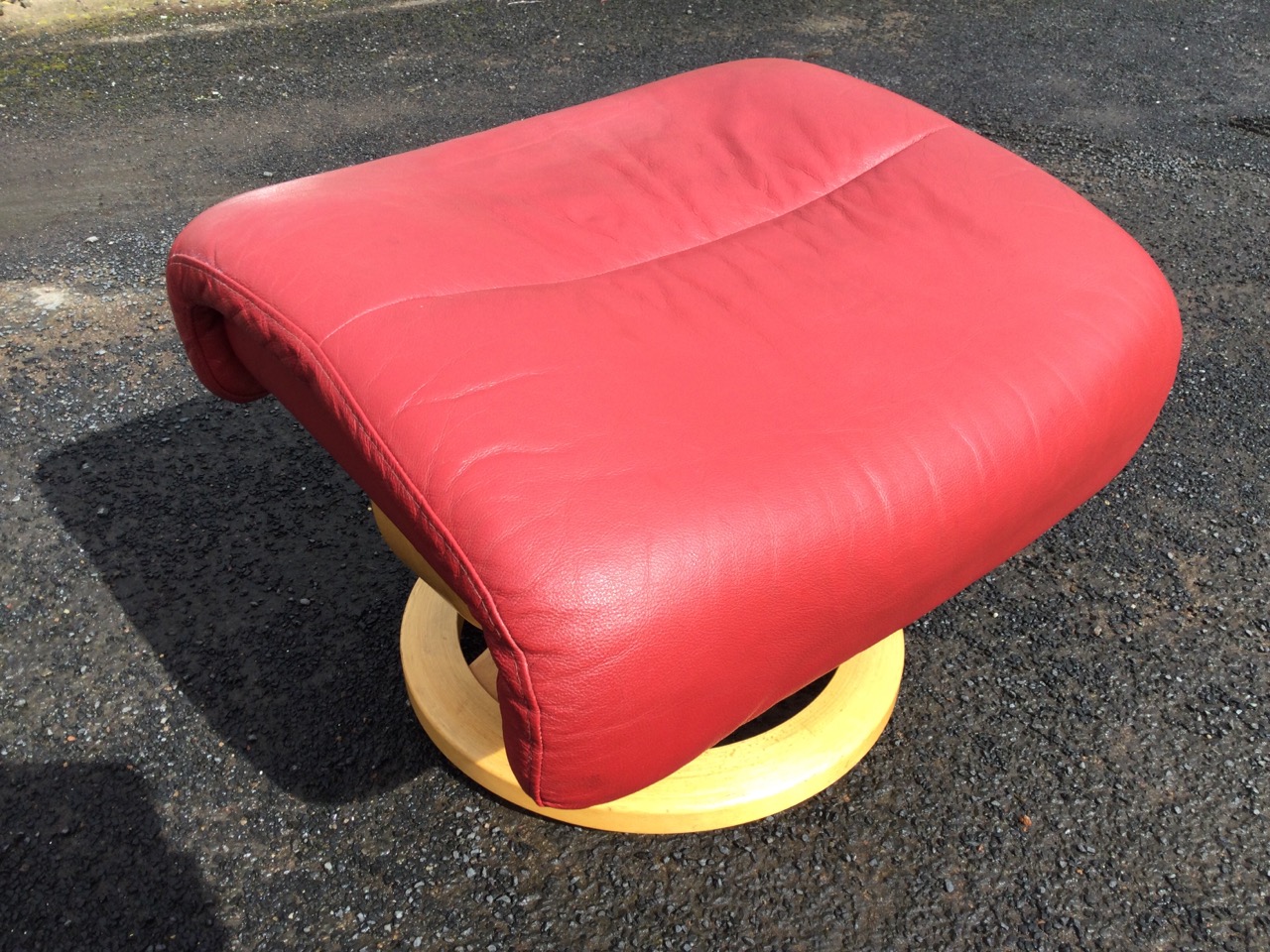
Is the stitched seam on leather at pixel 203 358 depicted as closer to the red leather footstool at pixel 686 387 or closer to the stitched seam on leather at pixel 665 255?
the red leather footstool at pixel 686 387

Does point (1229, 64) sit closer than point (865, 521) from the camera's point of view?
No

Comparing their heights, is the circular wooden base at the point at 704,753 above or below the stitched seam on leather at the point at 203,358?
below

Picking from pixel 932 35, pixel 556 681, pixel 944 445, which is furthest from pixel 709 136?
pixel 932 35

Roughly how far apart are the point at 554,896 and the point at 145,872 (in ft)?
1.43

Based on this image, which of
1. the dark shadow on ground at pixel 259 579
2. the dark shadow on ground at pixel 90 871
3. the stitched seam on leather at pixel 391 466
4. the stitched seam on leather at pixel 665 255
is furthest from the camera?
the dark shadow on ground at pixel 259 579

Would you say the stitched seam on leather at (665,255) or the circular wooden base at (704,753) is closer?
the stitched seam on leather at (665,255)

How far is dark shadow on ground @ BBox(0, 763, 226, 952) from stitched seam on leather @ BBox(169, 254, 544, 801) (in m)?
0.53

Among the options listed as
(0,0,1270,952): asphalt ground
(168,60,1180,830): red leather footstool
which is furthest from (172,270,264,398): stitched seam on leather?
(0,0,1270,952): asphalt ground

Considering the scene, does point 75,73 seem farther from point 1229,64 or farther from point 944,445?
point 1229,64

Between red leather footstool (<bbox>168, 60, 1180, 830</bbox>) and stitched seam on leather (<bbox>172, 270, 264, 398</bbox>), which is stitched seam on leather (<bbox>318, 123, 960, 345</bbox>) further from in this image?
stitched seam on leather (<bbox>172, 270, 264, 398</bbox>)

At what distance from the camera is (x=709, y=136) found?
1373 millimetres

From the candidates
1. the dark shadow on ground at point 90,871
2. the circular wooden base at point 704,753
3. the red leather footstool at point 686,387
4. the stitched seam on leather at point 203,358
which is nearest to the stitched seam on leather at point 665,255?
the red leather footstool at point 686,387

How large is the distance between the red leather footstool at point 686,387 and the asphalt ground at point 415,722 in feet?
0.31

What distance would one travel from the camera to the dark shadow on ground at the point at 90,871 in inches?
44.0
